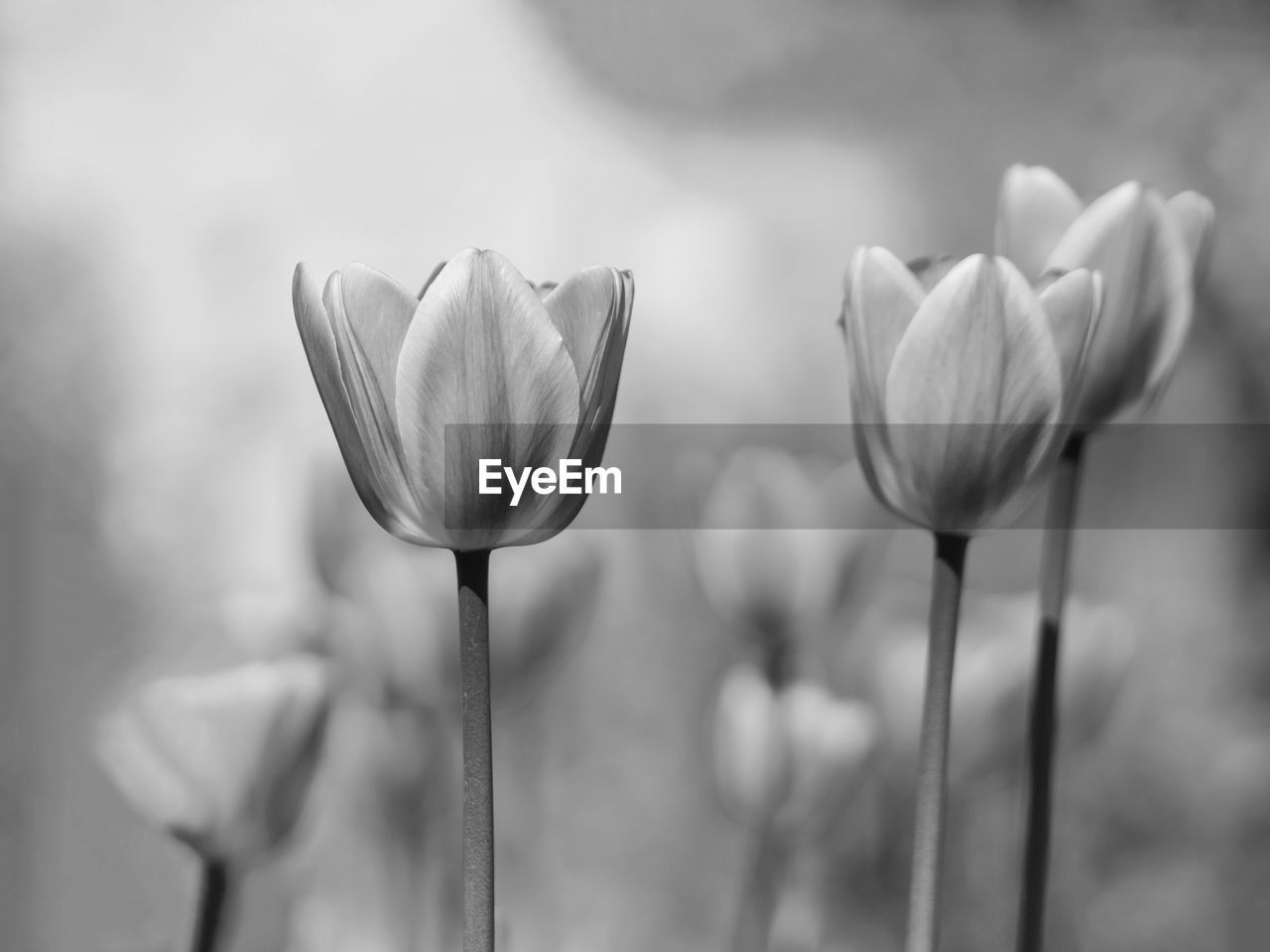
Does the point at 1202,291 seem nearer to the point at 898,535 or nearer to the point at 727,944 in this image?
the point at 898,535

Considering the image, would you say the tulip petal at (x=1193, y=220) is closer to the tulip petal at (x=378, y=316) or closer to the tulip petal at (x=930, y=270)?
the tulip petal at (x=930, y=270)

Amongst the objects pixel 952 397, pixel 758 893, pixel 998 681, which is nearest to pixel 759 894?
pixel 758 893

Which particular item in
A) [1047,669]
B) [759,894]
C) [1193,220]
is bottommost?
[759,894]

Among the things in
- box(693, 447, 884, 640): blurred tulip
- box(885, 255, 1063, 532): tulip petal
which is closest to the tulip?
box(693, 447, 884, 640): blurred tulip

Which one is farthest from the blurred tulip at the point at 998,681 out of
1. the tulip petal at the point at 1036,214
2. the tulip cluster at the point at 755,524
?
the tulip petal at the point at 1036,214

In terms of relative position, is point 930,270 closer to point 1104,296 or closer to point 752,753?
point 1104,296

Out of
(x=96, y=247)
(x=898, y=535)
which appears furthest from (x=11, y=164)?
(x=898, y=535)

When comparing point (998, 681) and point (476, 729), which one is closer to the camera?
point (476, 729)

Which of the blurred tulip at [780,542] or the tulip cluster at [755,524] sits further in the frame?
the blurred tulip at [780,542]
